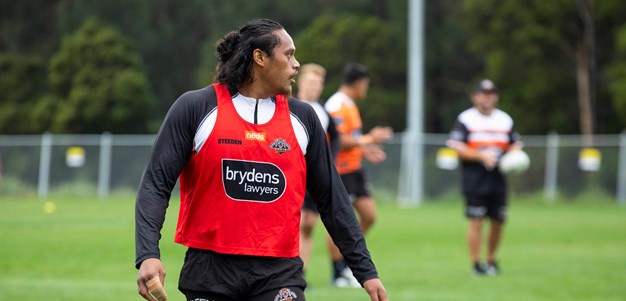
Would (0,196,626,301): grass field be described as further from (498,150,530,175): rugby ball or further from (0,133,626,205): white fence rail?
(0,133,626,205): white fence rail

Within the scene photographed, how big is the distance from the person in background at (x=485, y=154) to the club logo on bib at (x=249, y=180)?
8360 millimetres

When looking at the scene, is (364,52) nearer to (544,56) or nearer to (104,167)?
(544,56)

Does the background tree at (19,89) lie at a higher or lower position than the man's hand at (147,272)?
higher

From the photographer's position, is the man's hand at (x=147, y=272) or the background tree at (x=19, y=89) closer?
the man's hand at (x=147, y=272)

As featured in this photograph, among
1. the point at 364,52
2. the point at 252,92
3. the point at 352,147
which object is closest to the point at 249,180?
the point at 252,92

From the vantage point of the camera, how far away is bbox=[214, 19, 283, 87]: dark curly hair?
504cm

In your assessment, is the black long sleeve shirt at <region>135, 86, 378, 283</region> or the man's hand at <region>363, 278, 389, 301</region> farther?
the man's hand at <region>363, 278, 389, 301</region>

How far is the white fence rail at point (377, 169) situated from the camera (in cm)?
3409

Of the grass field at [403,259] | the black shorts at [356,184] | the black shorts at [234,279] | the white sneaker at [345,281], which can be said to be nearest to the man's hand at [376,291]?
the black shorts at [234,279]

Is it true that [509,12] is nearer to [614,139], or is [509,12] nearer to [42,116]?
[614,139]

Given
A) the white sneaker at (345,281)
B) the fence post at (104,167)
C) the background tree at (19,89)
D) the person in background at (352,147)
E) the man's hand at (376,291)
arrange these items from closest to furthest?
the man's hand at (376,291) < the white sneaker at (345,281) < the person in background at (352,147) < the fence post at (104,167) < the background tree at (19,89)

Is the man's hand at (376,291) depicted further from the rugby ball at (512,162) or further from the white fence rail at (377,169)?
the white fence rail at (377,169)

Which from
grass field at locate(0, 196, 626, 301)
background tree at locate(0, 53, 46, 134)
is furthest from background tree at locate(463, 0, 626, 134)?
background tree at locate(0, 53, 46, 134)

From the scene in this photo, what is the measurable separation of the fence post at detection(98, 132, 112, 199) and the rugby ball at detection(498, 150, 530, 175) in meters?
25.1
